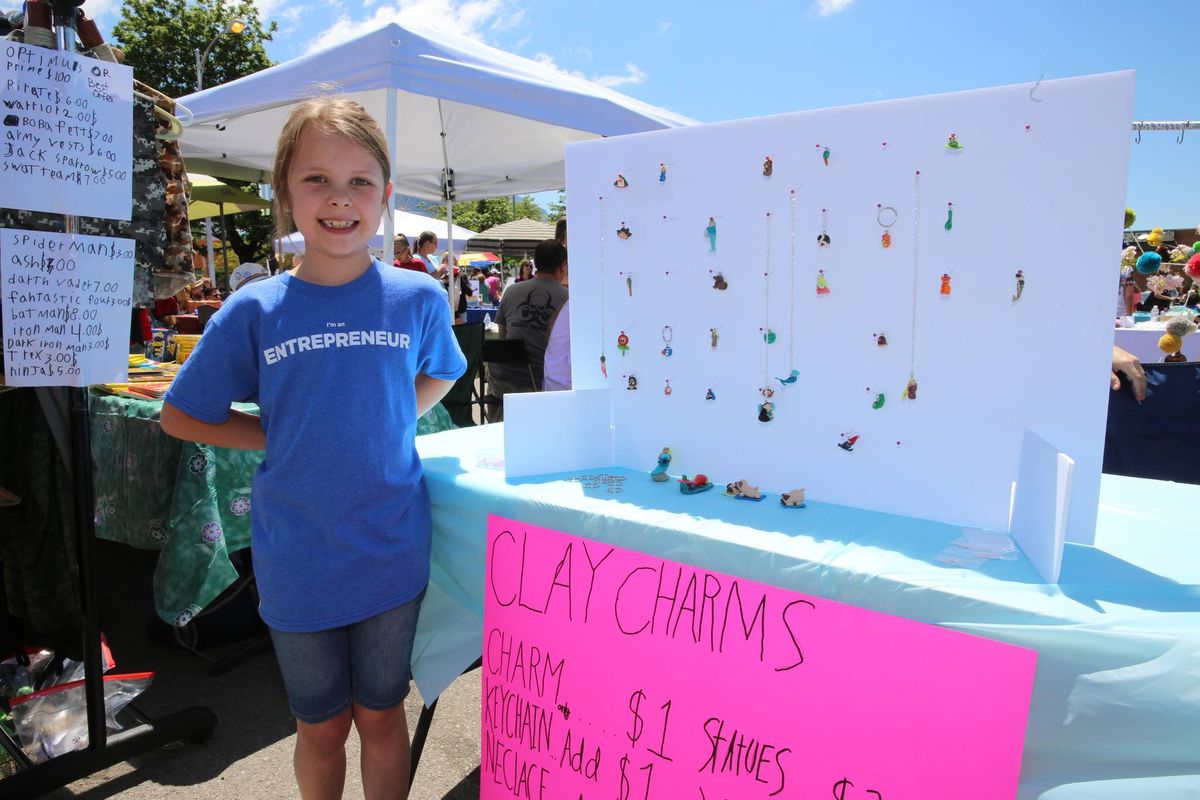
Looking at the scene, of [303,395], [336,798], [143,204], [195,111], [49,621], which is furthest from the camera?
[195,111]

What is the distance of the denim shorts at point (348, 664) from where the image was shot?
48.5 inches

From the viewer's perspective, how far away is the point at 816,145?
1243 mm

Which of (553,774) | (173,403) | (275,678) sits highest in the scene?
(173,403)

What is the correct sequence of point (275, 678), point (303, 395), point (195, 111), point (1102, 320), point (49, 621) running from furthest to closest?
point (195, 111)
point (275, 678)
point (49, 621)
point (303, 395)
point (1102, 320)

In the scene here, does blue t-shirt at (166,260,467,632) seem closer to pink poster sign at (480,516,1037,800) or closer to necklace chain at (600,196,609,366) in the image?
pink poster sign at (480,516,1037,800)

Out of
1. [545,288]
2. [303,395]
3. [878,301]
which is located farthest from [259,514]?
[545,288]

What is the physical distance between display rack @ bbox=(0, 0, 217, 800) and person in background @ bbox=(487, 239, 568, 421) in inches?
104

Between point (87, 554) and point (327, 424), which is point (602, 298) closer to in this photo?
point (327, 424)

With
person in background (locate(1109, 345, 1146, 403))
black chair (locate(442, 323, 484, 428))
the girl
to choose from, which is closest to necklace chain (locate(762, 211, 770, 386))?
the girl

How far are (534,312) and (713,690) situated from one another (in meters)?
3.32

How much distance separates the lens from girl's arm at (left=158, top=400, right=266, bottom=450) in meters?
1.24

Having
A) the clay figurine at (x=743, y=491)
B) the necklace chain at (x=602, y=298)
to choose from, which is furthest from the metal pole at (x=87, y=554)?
the clay figurine at (x=743, y=491)

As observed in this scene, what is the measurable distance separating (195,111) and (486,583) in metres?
4.05

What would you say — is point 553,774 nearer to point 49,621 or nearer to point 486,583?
point 486,583
